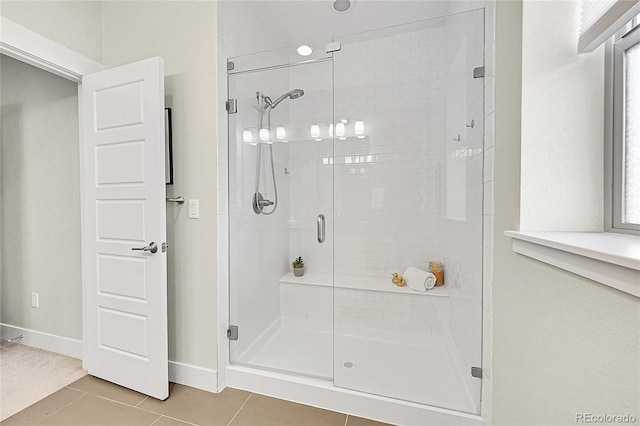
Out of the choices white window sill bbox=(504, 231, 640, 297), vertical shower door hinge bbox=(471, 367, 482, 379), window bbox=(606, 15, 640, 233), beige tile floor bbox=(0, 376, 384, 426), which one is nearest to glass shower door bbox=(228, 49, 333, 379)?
beige tile floor bbox=(0, 376, 384, 426)

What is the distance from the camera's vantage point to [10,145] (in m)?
2.38

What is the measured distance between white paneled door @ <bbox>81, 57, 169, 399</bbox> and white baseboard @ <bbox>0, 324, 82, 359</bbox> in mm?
390

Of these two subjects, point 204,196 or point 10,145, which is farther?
A: point 10,145

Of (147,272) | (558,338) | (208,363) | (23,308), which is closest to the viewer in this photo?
(558,338)

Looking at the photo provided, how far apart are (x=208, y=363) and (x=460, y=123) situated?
7.33ft

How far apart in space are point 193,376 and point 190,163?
55.7 inches

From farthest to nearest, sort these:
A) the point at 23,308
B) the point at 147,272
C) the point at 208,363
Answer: the point at 23,308 → the point at 208,363 → the point at 147,272

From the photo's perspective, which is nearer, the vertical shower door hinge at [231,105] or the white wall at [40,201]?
the vertical shower door hinge at [231,105]

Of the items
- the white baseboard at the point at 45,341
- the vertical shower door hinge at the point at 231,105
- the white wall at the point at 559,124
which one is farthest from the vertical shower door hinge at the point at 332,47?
the white baseboard at the point at 45,341

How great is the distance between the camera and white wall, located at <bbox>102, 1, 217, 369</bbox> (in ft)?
5.92

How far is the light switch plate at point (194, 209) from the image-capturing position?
1.84m

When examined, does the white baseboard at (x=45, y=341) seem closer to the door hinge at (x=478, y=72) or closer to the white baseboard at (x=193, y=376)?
the white baseboard at (x=193, y=376)

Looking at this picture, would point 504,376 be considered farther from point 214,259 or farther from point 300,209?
point 214,259

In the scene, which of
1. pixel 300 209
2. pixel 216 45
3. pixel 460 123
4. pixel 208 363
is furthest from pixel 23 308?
pixel 460 123
